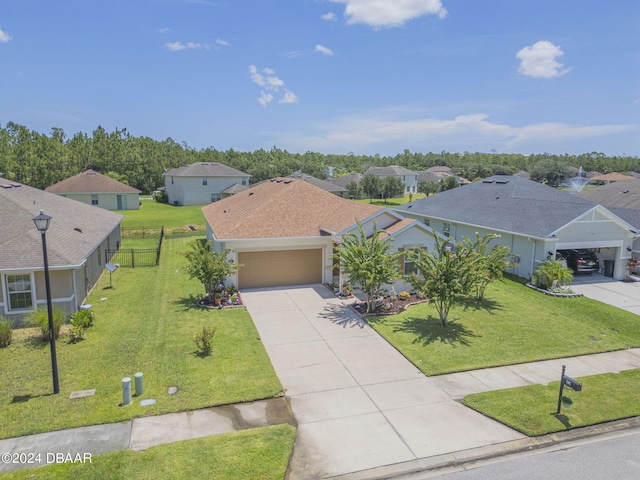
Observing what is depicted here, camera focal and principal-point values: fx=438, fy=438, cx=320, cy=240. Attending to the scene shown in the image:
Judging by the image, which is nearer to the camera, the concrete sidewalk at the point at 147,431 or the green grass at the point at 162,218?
the concrete sidewalk at the point at 147,431

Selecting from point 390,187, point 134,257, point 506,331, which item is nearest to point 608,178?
point 390,187

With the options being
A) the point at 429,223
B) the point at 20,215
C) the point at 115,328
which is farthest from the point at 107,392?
the point at 429,223

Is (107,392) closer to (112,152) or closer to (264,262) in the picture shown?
(264,262)

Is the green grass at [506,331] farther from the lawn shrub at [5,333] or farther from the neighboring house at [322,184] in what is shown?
the neighboring house at [322,184]

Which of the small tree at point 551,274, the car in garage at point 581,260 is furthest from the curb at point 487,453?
the car in garage at point 581,260

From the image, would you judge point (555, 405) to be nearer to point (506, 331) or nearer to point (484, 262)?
point (506, 331)

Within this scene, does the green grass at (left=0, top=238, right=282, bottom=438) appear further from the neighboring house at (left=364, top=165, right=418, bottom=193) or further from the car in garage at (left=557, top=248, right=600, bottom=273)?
the neighboring house at (left=364, top=165, right=418, bottom=193)
